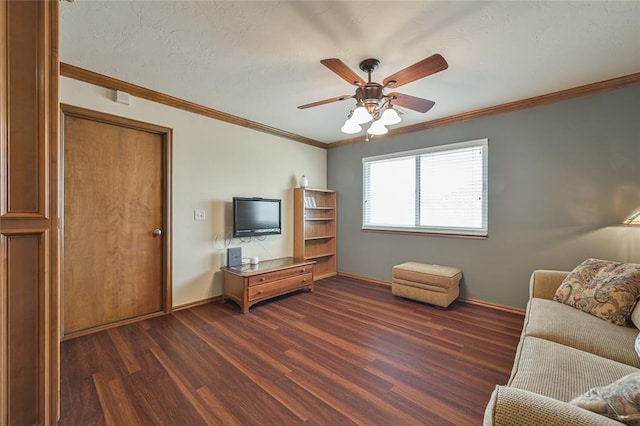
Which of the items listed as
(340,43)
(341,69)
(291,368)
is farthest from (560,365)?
(340,43)

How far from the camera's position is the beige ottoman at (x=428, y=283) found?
10.3 ft

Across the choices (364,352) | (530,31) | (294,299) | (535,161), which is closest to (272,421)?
(364,352)

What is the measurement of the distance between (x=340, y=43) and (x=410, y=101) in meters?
0.75

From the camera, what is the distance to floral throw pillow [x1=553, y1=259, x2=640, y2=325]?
1788 mm

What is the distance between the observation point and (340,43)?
2014 millimetres

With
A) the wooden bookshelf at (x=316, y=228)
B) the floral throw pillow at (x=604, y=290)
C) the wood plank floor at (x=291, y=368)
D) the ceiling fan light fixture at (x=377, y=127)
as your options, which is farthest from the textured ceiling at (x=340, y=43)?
the wood plank floor at (x=291, y=368)

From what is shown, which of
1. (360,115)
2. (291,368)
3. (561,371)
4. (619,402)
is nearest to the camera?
(619,402)

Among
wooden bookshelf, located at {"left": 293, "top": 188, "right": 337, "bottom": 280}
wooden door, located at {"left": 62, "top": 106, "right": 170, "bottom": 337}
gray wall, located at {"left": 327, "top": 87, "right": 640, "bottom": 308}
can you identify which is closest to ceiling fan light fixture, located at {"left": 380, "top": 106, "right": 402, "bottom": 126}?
gray wall, located at {"left": 327, "top": 87, "right": 640, "bottom": 308}

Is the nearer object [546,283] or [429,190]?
[546,283]

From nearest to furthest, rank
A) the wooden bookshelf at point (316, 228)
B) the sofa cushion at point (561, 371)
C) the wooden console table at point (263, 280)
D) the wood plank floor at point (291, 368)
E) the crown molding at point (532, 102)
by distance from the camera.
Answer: the sofa cushion at point (561, 371)
the wood plank floor at point (291, 368)
the crown molding at point (532, 102)
the wooden console table at point (263, 280)
the wooden bookshelf at point (316, 228)

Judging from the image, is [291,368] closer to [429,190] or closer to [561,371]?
[561,371]

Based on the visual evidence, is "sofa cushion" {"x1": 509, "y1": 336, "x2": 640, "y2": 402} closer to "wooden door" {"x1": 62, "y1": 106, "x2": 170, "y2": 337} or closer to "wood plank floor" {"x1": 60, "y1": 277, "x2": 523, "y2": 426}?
"wood plank floor" {"x1": 60, "y1": 277, "x2": 523, "y2": 426}

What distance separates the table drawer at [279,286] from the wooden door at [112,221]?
961 millimetres

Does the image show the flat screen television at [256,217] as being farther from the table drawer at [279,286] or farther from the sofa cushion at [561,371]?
the sofa cushion at [561,371]
